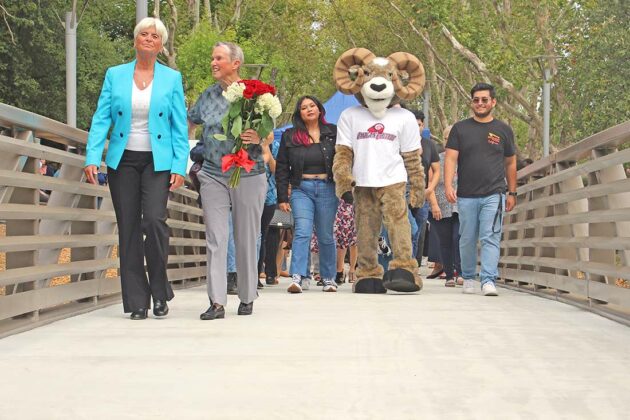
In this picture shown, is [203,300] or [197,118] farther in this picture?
[203,300]

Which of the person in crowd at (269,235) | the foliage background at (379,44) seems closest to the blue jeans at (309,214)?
the person in crowd at (269,235)

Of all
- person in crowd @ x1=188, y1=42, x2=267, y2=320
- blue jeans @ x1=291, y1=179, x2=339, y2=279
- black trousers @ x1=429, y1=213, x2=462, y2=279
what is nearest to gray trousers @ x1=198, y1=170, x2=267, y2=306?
person in crowd @ x1=188, y1=42, x2=267, y2=320

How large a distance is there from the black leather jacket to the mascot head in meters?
0.57

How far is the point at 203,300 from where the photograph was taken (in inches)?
449

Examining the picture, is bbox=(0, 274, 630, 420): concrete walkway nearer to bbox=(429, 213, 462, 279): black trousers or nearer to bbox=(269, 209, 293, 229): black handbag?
bbox=(429, 213, 462, 279): black trousers

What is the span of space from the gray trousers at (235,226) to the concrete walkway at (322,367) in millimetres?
260

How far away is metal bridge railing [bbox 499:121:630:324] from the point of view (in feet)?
30.0

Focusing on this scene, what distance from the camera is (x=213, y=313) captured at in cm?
923

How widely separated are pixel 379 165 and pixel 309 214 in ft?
3.68

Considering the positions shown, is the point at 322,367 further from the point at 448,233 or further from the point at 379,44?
the point at 379,44

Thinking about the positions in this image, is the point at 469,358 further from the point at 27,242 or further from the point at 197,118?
the point at 197,118

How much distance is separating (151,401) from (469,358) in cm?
199

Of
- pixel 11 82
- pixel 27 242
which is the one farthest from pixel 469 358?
pixel 11 82

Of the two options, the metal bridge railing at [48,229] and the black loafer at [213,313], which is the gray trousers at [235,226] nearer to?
the black loafer at [213,313]
